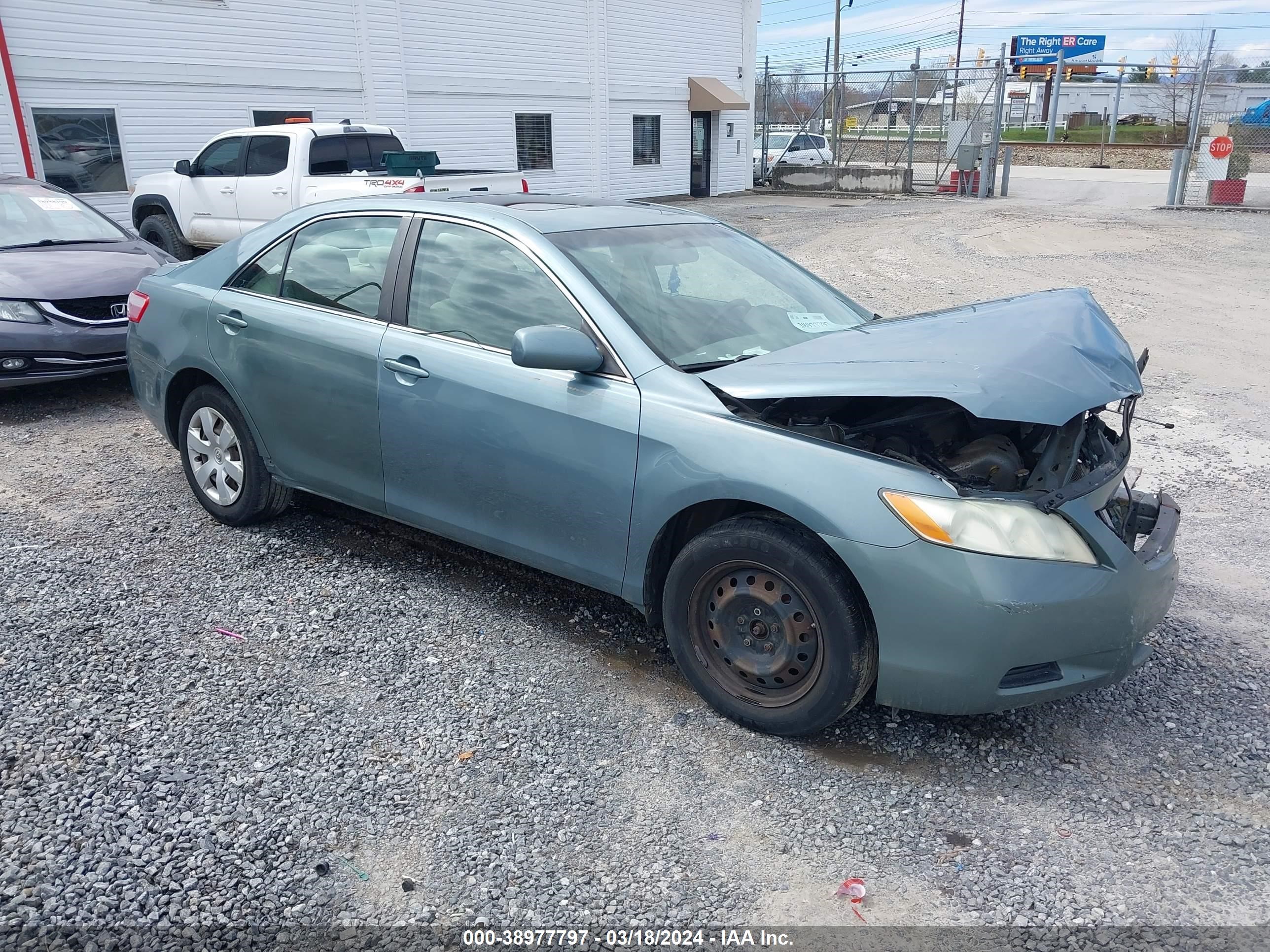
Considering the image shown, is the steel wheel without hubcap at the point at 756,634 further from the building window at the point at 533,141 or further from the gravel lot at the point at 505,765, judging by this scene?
the building window at the point at 533,141

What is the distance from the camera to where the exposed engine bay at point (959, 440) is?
314 centimetres

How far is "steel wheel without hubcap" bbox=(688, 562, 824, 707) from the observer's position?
10.4ft

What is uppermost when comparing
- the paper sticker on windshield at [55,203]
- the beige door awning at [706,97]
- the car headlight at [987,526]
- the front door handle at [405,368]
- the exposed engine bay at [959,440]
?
the beige door awning at [706,97]

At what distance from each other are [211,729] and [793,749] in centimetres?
196

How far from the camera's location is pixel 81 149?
15.5 meters

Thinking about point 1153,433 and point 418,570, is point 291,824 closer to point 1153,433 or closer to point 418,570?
point 418,570

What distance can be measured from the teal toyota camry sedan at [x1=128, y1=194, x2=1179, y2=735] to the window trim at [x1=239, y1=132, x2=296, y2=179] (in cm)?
751

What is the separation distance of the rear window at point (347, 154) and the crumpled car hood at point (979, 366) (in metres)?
9.32

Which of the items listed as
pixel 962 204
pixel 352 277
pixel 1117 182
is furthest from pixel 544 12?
pixel 352 277

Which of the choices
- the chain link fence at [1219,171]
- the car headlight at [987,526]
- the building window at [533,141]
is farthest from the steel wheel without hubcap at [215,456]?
the chain link fence at [1219,171]

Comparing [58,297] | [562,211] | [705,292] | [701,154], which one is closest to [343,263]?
[562,211]

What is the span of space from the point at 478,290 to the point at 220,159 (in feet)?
33.2

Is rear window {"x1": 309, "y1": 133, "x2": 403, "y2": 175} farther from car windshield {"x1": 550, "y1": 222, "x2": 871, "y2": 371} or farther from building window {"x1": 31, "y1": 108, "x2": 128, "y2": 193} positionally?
car windshield {"x1": 550, "y1": 222, "x2": 871, "y2": 371}

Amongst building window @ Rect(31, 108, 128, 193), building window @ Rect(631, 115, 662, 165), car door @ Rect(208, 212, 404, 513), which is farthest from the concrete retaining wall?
car door @ Rect(208, 212, 404, 513)
